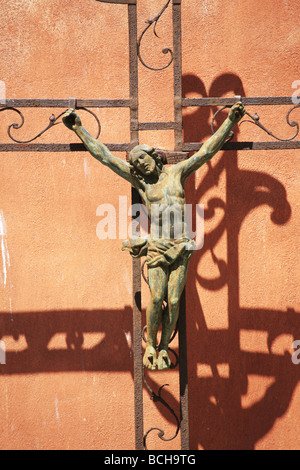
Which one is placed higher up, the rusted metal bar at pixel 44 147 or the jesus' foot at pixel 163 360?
the rusted metal bar at pixel 44 147

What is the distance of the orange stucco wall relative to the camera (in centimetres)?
325

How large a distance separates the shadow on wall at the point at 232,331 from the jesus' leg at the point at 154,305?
1.77 ft

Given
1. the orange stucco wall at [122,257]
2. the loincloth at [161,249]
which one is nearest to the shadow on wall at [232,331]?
the orange stucco wall at [122,257]

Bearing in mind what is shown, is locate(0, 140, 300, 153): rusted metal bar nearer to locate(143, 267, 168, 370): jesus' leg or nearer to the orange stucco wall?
the orange stucco wall

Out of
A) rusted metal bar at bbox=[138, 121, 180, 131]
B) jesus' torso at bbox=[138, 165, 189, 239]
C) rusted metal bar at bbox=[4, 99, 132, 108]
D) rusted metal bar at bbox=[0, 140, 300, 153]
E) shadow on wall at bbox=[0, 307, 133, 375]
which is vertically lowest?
shadow on wall at bbox=[0, 307, 133, 375]

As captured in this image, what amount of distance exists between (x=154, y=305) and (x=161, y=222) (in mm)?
367

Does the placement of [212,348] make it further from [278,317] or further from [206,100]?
[206,100]

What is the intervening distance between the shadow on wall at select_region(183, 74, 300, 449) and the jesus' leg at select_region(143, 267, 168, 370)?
54 cm

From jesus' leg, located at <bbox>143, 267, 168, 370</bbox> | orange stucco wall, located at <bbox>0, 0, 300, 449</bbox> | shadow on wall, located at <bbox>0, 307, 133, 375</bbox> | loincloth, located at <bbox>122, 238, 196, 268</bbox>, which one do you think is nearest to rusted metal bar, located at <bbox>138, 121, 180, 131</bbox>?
orange stucco wall, located at <bbox>0, 0, 300, 449</bbox>

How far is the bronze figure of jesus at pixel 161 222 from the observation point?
2.70 meters

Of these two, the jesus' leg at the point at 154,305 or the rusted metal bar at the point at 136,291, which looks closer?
the jesus' leg at the point at 154,305

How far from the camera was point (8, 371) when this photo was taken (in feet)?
10.7

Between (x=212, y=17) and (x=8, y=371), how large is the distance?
7.05 feet

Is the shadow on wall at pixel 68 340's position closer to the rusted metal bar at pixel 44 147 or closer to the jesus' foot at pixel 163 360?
the jesus' foot at pixel 163 360
